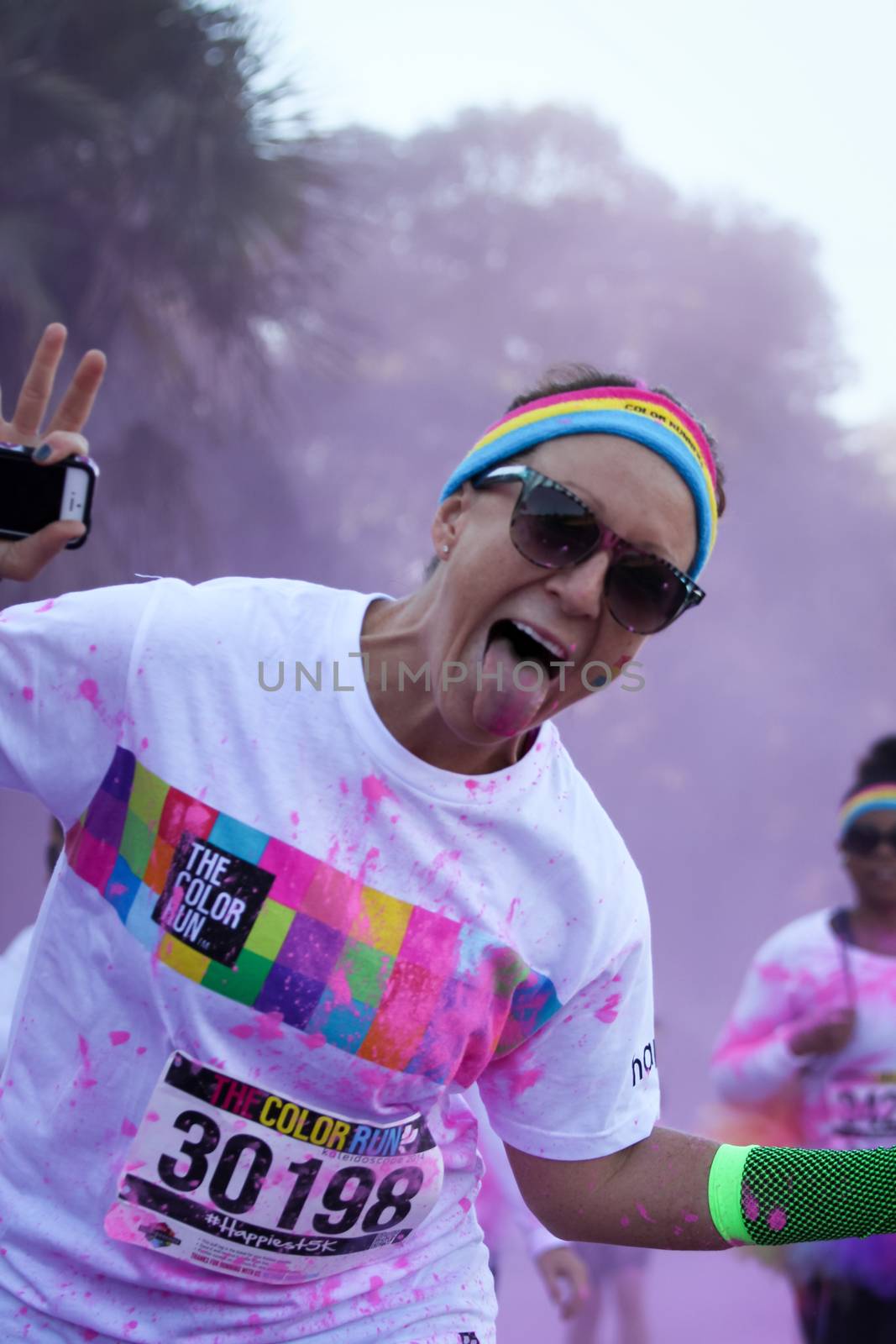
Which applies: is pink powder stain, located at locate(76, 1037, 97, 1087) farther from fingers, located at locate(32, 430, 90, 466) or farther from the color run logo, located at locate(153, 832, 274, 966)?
fingers, located at locate(32, 430, 90, 466)

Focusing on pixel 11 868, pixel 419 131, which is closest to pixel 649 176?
pixel 419 131

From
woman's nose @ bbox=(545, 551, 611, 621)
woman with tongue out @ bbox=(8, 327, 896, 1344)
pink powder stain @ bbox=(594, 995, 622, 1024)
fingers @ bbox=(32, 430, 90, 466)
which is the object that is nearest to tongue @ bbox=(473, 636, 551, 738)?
woman with tongue out @ bbox=(8, 327, 896, 1344)

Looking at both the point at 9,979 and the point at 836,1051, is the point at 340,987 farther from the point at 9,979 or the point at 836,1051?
the point at 836,1051

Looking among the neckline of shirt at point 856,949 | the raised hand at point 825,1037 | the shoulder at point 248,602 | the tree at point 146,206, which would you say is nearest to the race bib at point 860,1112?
the raised hand at point 825,1037

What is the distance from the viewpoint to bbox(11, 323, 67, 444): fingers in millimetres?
2131

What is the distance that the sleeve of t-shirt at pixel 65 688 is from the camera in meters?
1.91

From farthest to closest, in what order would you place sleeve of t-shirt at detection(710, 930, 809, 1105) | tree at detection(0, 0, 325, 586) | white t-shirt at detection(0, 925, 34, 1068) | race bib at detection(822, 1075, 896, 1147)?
tree at detection(0, 0, 325, 586) < sleeve of t-shirt at detection(710, 930, 809, 1105) < race bib at detection(822, 1075, 896, 1147) < white t-shirt at detection(0, 925, 34, 1068)

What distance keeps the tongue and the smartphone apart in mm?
634

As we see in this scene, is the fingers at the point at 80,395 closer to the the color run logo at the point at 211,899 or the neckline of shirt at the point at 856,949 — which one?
the the color run logo at the point at 211,899

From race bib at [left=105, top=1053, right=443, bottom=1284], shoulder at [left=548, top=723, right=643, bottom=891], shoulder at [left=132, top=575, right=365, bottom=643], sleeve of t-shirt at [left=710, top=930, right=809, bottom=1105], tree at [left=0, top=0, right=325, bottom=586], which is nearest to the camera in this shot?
race bib at [left=105, top=1053, right=443, bottom=1284]

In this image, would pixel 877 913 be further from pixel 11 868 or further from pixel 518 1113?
pixel 11 868

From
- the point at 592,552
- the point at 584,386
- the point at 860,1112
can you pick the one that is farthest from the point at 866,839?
the point at 592,552

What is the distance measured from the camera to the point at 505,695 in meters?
1.92

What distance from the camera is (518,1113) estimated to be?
7.13ft
